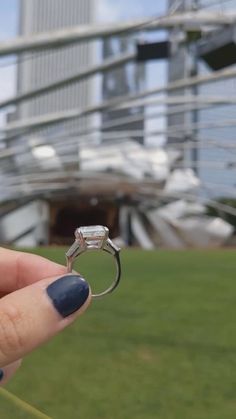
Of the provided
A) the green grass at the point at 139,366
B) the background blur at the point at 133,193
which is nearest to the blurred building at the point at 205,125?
the background blur at the point at 133,193

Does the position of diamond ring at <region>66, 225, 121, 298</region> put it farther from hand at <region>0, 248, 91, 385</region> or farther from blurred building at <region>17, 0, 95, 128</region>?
blurred building at <region>17, 0, 95, 128</region>

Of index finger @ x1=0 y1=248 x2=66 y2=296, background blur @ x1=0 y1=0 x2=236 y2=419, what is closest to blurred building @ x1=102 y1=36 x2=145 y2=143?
background blur @ x1=0 y1=0 x2=236 y2=419

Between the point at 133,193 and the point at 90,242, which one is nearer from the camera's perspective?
the point at 90,242

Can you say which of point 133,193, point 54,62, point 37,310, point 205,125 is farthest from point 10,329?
point 133,193

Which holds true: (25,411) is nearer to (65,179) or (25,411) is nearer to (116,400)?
(116,400)

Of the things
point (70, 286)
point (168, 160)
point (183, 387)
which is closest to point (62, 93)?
point (168, 160)

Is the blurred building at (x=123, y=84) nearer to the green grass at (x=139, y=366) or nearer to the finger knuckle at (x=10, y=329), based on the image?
the green grass at (x=139, y=366)

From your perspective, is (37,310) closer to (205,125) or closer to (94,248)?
(94,248)

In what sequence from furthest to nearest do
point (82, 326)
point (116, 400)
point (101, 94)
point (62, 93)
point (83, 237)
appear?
point (62, 93), point (101, 94), point (82, 326), point (116, 400), point (83, 237)
